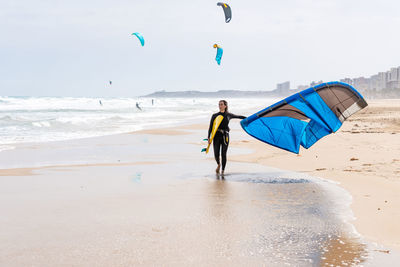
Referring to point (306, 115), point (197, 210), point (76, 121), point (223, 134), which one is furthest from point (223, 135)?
point (76, 121)

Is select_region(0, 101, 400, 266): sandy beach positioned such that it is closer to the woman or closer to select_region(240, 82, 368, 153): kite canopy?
the woman

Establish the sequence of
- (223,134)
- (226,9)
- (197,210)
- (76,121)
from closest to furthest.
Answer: (197,210) < (223,134) < (226,9) < (76,121)

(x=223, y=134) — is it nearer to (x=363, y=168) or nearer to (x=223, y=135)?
(x=223, y=135)

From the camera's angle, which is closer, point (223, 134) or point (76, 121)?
point (223, 134)

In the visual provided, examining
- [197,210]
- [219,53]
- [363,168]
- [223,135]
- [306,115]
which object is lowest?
[197,210]

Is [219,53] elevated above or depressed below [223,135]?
above

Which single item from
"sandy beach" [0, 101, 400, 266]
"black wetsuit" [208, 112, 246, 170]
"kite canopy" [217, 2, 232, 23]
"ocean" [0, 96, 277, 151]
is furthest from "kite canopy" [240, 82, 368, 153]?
"kite canopy" [217, 2, 232, 23]

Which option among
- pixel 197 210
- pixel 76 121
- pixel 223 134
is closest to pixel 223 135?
pixel 223 134

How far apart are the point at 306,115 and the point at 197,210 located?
368cm

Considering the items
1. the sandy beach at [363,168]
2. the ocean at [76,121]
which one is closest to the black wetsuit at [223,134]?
the sandy beach at [363,168]

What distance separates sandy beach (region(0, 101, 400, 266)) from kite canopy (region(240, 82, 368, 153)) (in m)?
0.64

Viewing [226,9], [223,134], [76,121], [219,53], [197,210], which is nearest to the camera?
[197,210]

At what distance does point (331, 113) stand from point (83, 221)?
5.03 m

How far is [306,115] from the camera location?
7988 millimetres
